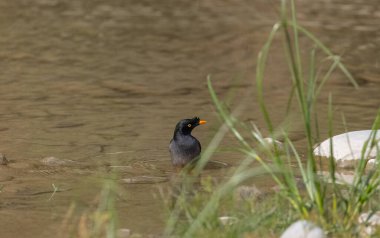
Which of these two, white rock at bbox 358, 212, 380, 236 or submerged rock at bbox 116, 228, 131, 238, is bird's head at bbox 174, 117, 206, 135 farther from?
white rock at bbox 358, 212, 380, 236

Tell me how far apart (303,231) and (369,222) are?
49cm

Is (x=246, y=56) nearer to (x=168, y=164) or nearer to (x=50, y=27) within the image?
(x=50, y=27)

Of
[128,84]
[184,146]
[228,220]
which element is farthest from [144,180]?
[128,84]

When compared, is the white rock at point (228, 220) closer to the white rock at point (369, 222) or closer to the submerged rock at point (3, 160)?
the white rock at point (369, 222)

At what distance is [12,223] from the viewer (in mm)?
5512

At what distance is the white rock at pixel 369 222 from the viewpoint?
14.5 ft

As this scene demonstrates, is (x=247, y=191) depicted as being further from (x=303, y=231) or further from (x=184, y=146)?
(x=303, y=231)

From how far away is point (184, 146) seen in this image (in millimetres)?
7180

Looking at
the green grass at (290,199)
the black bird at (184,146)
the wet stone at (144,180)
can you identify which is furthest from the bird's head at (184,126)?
the green grass at (290,199)

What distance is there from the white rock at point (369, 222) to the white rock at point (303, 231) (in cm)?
21

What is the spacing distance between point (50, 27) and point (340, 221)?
358 inches

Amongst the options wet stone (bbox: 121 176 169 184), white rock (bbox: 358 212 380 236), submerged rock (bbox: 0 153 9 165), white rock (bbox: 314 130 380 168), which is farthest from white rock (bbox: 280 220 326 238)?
submerged rock (bbox: 0 153 9 165)

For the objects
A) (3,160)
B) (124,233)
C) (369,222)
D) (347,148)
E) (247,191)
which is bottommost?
(3,160)

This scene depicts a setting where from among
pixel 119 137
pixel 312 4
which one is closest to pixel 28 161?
pixel 119 137
